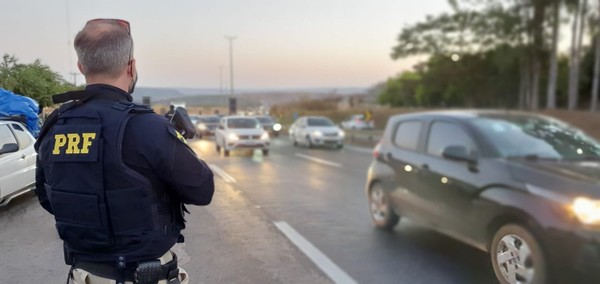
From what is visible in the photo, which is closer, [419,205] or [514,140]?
[514,140]

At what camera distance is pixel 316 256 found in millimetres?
5383

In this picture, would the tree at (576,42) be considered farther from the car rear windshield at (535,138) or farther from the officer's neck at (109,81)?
the officer's neck at (109,81)

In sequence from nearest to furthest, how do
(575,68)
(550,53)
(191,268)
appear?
(191,268), (575,68), (550,53)

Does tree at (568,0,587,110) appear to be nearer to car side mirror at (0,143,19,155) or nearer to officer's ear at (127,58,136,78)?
car side mirror at (0,143,19,155)

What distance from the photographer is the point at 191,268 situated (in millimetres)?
4969

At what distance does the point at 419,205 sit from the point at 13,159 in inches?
226

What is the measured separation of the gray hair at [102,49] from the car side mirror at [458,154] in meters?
3.70

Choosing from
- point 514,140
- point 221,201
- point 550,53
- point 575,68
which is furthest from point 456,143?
point 550,53

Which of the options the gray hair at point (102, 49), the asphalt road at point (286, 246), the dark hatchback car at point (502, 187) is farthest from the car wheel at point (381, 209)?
the gray hair at point (102, 49)

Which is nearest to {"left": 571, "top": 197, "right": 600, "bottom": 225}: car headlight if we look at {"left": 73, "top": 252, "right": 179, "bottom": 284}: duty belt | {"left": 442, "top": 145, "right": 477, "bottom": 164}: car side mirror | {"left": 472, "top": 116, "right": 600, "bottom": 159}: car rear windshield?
{"left": 472, "top": 116, "right": 600, "bottom": 159}: car rear windshield

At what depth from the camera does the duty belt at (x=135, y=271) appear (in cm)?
194

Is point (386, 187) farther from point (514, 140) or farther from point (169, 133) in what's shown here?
point (169, 133)

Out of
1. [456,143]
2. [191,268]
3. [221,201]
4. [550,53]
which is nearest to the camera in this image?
[191,268]

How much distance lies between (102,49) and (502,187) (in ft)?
11.7
